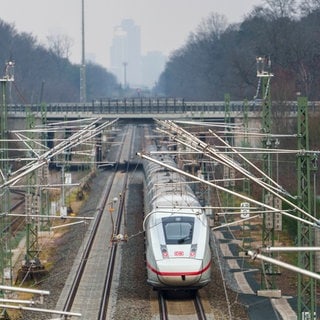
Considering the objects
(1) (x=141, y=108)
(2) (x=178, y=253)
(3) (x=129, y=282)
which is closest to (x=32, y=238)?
(3) (x=129, y=282)

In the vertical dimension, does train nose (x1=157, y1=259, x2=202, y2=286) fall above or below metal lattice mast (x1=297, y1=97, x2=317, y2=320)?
below

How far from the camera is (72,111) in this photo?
8050 cm

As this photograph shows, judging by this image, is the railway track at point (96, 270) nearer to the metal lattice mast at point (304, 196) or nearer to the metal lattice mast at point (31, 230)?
the metal lattice mast at point (31, 230)

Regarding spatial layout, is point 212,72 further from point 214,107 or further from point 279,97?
point 279,97

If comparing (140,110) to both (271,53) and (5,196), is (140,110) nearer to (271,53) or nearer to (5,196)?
(271,53)

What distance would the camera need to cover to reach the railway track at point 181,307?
81.1 ft

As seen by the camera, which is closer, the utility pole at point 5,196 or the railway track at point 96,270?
the railway track at point 96,270

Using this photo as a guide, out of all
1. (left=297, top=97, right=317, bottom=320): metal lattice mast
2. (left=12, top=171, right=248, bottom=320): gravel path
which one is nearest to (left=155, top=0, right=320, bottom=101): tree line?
(left=12, top=171, right=248, bottom=320): gravel path

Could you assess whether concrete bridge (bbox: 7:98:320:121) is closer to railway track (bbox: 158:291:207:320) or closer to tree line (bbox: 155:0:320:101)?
tree line (bbox: 155:0:320:101)

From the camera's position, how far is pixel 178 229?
26.3 m

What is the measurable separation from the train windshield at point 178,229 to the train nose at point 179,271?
2.68 ft

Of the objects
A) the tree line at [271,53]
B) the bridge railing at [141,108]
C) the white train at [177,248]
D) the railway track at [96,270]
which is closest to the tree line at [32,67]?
the tree line at [271,53]

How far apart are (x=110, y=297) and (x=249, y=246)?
9883mm

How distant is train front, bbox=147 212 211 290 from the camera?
82.0 ft
